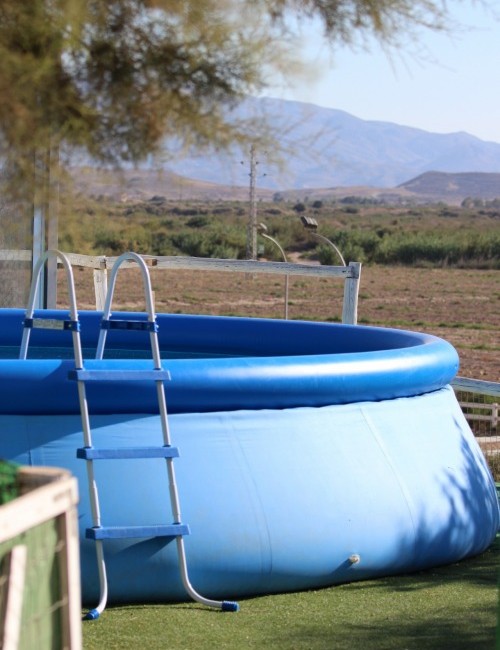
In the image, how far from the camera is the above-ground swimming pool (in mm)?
4914

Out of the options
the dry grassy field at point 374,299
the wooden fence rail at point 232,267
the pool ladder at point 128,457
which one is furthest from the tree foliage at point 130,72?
the dry grassy field at point 374,299

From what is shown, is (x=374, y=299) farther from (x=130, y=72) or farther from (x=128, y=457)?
(x=130, y=72)

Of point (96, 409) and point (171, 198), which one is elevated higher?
point (171, 198)

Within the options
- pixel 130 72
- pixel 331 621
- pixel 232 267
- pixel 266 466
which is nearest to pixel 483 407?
pixel 232 267

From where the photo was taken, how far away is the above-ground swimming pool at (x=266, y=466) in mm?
4914

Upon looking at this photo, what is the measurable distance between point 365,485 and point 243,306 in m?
31.0

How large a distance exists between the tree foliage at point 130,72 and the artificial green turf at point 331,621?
2.20 meters

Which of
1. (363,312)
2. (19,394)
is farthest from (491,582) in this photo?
(363,312)

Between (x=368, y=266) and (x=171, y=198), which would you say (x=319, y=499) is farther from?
(x=368, y=266)

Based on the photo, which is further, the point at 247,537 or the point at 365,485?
the point at 365,485

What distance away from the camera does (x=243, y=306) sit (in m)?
36.3

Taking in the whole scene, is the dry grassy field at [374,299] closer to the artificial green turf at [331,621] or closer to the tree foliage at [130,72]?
the artificial green turf at [331,621]

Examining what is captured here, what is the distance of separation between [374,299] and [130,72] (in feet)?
121

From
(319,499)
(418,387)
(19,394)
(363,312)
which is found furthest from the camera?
(363,312)
